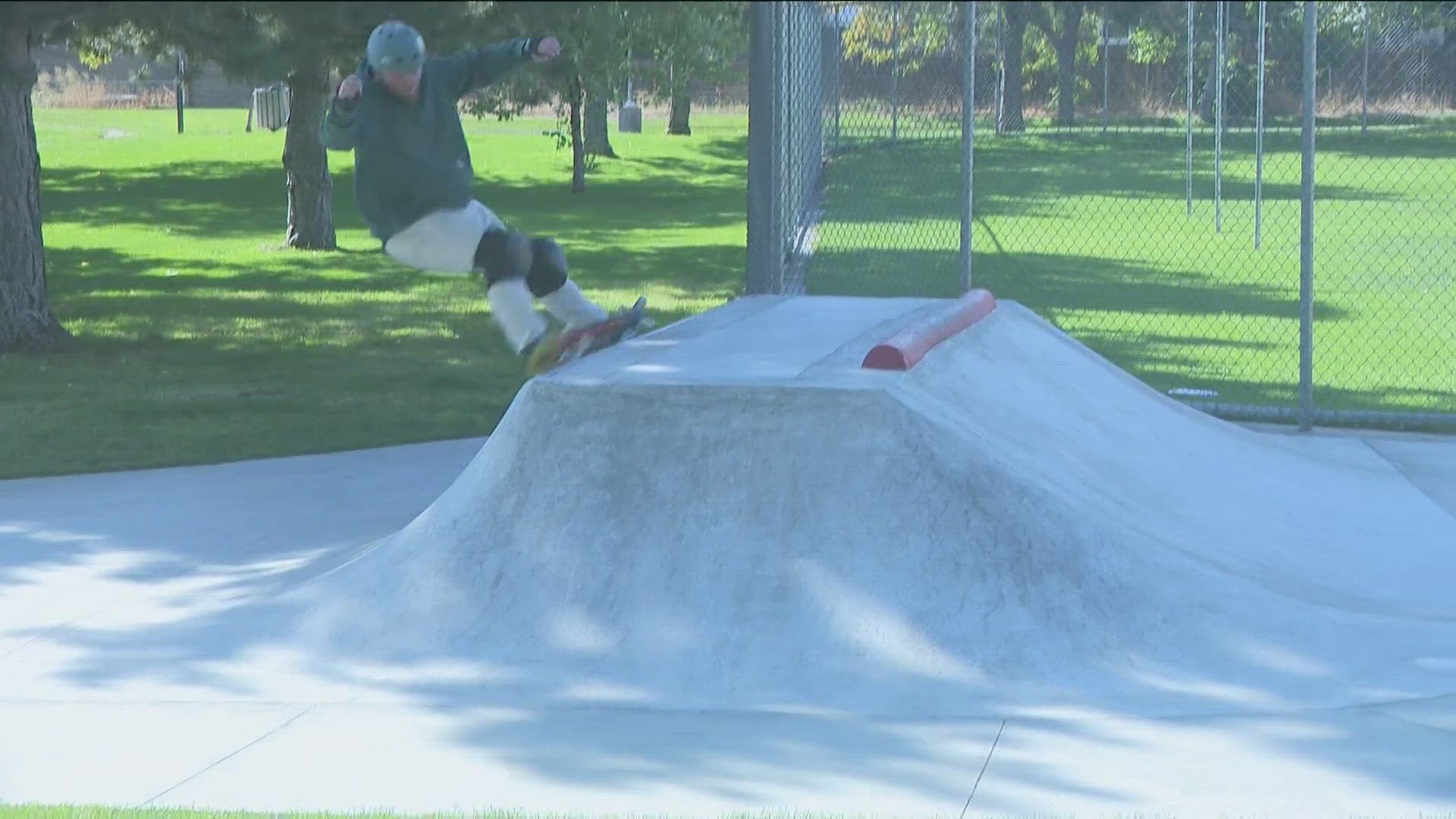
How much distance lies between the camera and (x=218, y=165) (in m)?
35.8

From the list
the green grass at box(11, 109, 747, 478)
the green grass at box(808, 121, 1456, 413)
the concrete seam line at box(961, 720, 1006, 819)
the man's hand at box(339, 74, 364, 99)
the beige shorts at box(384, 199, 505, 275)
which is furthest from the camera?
A: the green grass at box(808, 121, 1456, 413)

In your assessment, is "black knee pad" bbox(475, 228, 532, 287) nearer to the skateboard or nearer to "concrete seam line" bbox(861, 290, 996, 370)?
the skateboard

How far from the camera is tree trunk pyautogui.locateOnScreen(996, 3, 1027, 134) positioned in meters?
10.9

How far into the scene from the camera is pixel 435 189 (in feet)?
24.2

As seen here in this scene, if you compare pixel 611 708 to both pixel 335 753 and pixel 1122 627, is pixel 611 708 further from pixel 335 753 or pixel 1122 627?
pixel 1122 627

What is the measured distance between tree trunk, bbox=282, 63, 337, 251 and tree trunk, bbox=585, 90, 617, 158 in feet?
34.9

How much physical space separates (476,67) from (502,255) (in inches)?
47.9

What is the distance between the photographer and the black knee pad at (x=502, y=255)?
7641 mm

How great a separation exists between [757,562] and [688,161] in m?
33.9

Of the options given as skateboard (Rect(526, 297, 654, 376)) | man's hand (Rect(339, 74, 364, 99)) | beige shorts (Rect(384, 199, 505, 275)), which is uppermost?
man's hand (Rect(339, 74, 364, 99))

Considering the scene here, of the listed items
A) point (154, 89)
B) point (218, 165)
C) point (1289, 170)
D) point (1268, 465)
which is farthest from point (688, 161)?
point (1268, 465)

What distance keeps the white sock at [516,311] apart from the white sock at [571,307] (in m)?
0.33

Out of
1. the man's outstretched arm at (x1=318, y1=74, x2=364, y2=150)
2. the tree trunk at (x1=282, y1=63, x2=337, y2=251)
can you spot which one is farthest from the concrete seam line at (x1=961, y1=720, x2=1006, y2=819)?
the tree trunk at (x1=282, y1=63, x2=337, y2=251)

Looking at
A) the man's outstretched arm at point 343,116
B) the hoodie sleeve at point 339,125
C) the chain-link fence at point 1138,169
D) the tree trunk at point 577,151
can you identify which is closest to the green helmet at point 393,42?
the man's outstretched arm at point 343,116
